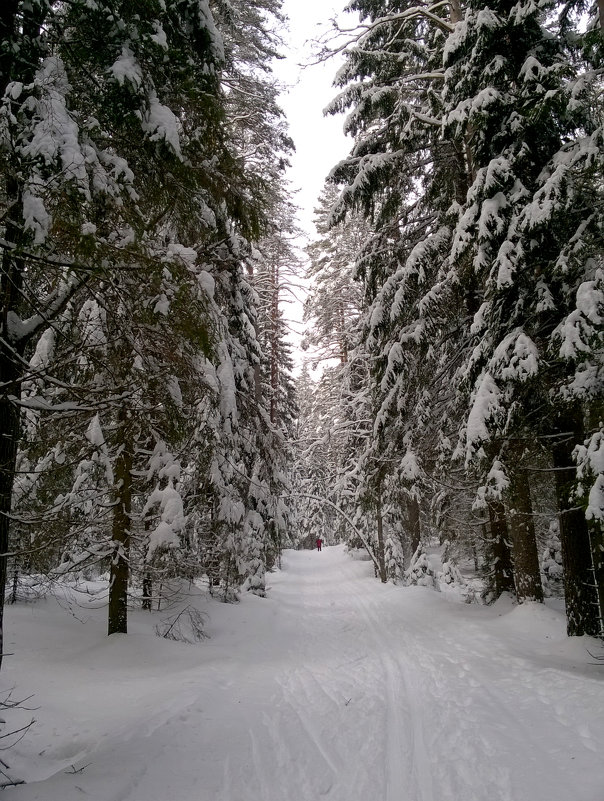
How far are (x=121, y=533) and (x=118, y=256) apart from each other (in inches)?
208

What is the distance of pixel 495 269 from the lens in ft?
23.3

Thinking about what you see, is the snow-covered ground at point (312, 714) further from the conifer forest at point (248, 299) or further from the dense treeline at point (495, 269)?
the dense treeline at point (495, 269)

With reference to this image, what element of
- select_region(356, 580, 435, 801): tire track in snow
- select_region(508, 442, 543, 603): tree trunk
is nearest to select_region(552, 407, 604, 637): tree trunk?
select_region(508, 442, 543, 603): tree trunk

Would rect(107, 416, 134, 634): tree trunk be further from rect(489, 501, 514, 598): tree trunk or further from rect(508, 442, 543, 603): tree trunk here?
rect(489, 501, 514, 598): tree trunk

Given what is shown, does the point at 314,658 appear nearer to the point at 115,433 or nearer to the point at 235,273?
the point at 115,433

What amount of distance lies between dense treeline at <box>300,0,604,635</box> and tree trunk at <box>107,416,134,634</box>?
17.0ft

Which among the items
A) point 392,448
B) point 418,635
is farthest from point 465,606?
point 392,448

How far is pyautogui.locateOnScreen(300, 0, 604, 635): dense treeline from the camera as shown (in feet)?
20.4

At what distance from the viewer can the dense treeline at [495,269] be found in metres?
6.23

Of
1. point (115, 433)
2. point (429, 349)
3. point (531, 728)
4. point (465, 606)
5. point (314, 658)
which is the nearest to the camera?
point (531, 728)

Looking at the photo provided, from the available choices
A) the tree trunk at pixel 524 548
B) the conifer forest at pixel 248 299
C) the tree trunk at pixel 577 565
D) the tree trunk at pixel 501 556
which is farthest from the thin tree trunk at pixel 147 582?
the tree trunk at pixel 501 556

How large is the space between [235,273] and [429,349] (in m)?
4.44

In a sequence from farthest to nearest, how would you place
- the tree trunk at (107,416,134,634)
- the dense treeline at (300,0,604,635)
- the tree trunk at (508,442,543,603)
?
the tree trunk at (508,442,543,603), the tree trunk at (107,416,134,634), the dense treeline at (300,0,604,635)

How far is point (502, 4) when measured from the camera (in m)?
8.05
